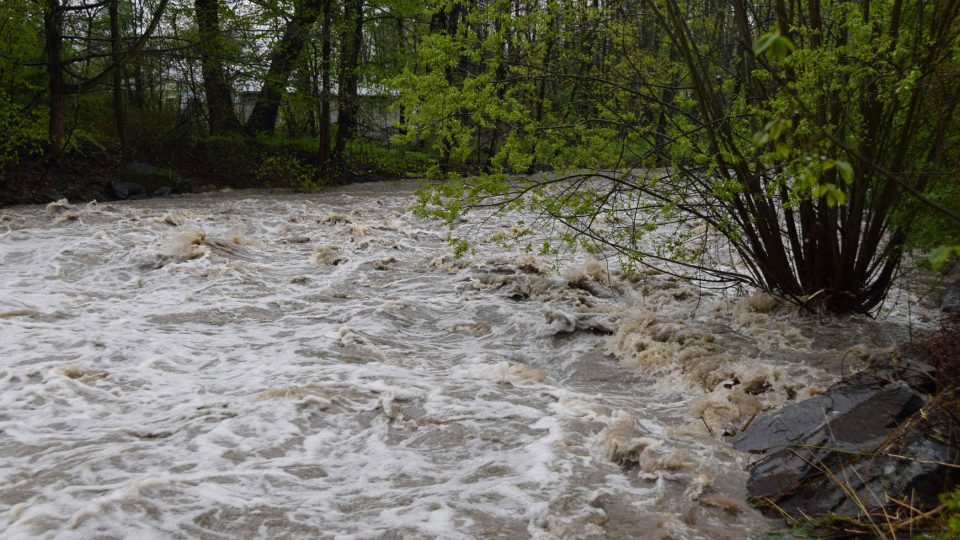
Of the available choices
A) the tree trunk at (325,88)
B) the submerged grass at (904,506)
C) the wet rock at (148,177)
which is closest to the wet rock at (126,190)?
the wet rock at (148,177)

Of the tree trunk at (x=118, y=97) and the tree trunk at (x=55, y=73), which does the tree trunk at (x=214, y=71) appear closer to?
the tree trunk at (x=118, y=97)

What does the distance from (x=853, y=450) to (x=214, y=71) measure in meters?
18.1

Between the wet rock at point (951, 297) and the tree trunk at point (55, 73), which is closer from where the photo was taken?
the wet rock at point (951, 297)

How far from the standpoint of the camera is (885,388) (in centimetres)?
453

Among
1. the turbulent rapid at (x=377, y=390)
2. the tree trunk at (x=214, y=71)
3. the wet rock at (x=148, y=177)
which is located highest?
the tree trunk at (x=214, y=71)

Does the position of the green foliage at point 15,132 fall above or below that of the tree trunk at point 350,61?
below

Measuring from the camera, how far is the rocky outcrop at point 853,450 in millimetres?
3742

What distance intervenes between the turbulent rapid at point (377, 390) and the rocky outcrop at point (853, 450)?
0.23m

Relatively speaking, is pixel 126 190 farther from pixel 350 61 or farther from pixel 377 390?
pixel 377 390

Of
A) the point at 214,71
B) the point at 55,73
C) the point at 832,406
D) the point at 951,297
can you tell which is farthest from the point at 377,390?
the point at 214,71

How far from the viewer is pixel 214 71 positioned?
19.0m

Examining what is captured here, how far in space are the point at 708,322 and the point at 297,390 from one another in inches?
171

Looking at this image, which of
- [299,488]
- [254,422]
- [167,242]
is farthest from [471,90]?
[167,242]

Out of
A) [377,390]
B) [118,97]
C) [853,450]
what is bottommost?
[377,390]
